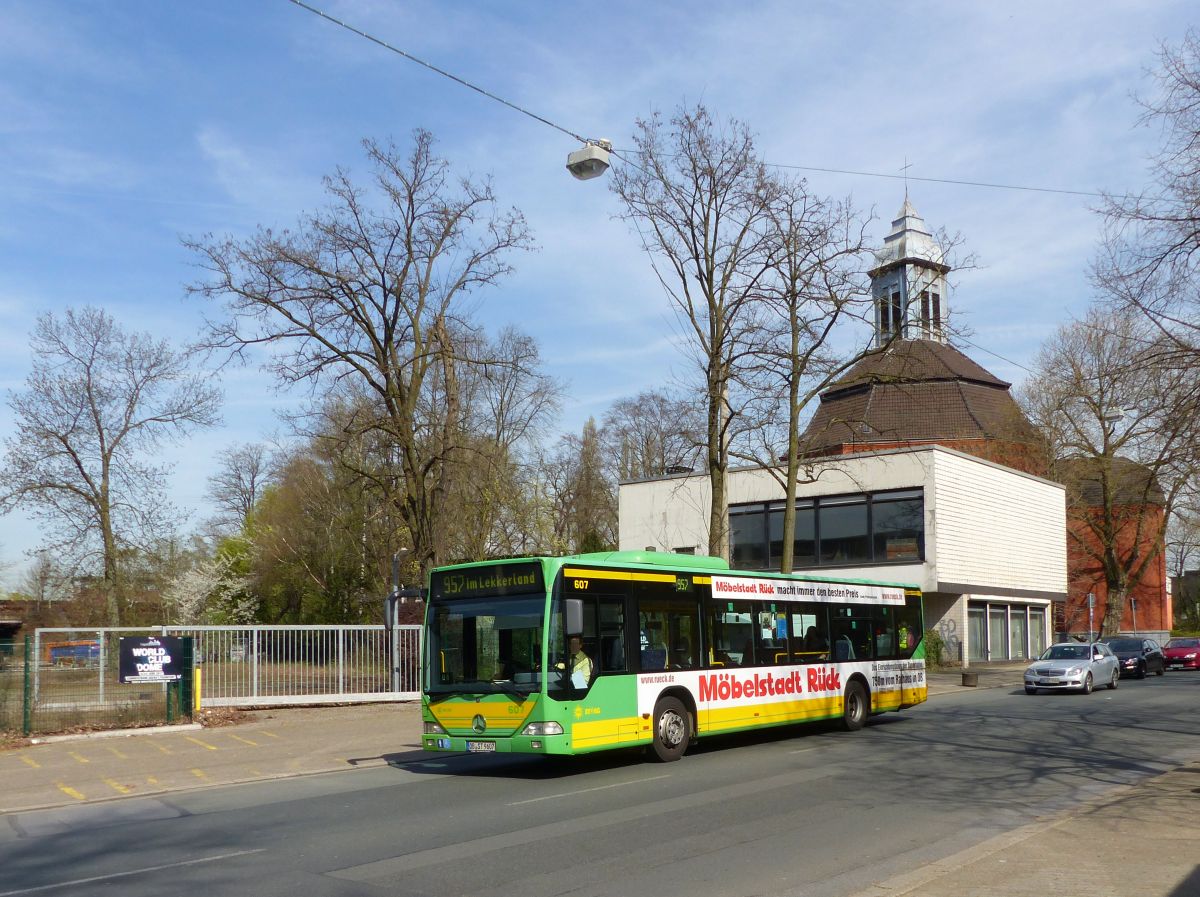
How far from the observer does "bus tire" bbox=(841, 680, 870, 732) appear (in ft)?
67.0

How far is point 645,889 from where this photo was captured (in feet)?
27.1

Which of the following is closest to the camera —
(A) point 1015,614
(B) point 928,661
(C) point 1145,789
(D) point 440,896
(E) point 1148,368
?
(D) point 440,896

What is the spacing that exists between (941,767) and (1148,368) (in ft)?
20.2

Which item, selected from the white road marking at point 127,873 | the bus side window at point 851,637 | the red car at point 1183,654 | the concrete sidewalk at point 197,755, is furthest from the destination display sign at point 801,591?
the red car at point 1183,654

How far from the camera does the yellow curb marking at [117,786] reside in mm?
14391

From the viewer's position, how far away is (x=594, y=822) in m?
11.1

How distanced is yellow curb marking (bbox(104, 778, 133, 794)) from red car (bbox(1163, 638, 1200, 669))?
41.0 metres

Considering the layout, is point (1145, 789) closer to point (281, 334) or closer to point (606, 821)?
point (606, 821)

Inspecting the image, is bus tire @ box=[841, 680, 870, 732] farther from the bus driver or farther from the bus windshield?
the bus windshield

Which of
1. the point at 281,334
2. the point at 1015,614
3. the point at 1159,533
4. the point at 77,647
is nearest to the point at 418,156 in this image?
the point at 281,334

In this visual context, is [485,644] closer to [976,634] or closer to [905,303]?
[905,303]

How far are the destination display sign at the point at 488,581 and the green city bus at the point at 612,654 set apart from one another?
0.06 ft

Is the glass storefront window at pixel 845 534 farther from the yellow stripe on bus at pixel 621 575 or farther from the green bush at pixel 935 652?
the yellow stripe on bus at pixel 621 575

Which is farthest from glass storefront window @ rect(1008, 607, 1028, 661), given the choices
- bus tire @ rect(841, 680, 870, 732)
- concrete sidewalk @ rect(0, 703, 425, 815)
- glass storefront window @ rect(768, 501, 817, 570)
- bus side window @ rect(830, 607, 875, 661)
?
concrete sidewalk @ rect(0, 703, 425, 815)
